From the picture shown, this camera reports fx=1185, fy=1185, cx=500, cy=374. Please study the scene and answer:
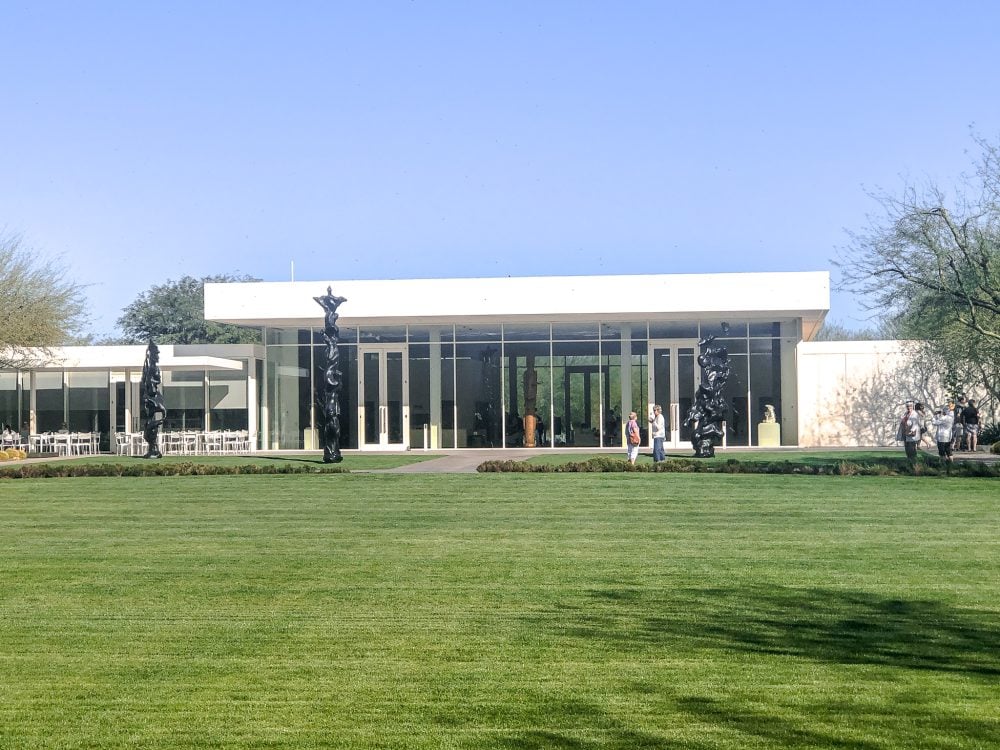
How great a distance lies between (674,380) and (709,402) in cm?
668

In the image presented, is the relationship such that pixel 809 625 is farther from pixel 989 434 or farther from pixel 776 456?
pixel 989 434

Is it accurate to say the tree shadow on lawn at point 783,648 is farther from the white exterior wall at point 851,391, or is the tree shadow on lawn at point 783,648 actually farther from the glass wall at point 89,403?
the glass wall at point 89,403

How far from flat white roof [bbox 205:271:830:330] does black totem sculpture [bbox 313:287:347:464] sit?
19.9 ft

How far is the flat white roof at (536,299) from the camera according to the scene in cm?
3488

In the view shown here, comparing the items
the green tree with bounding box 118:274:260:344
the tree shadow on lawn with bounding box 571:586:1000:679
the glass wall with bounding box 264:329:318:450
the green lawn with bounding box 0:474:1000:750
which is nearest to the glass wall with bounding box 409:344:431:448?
the glass wall with bounding box 264:329:318:450

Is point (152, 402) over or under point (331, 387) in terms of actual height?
under

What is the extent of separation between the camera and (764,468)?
2392 centimetres

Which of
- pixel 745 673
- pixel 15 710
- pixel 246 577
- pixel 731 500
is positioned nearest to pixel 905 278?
pixel 731 500

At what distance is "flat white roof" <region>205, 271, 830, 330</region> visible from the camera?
1373 inches

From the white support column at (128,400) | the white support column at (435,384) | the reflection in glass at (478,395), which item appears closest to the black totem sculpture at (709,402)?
the reflection in glass at (478,395)

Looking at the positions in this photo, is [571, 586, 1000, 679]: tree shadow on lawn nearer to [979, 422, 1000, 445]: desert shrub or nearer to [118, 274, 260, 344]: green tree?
[979, 422, 1000, 445]: desert shrub

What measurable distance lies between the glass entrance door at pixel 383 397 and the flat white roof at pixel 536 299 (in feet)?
3.95

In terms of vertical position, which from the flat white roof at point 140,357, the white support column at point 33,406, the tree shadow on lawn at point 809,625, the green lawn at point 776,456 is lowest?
the tree shadow on lawn at point 809,625

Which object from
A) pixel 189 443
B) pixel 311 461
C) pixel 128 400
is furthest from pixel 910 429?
pixel 128 400
